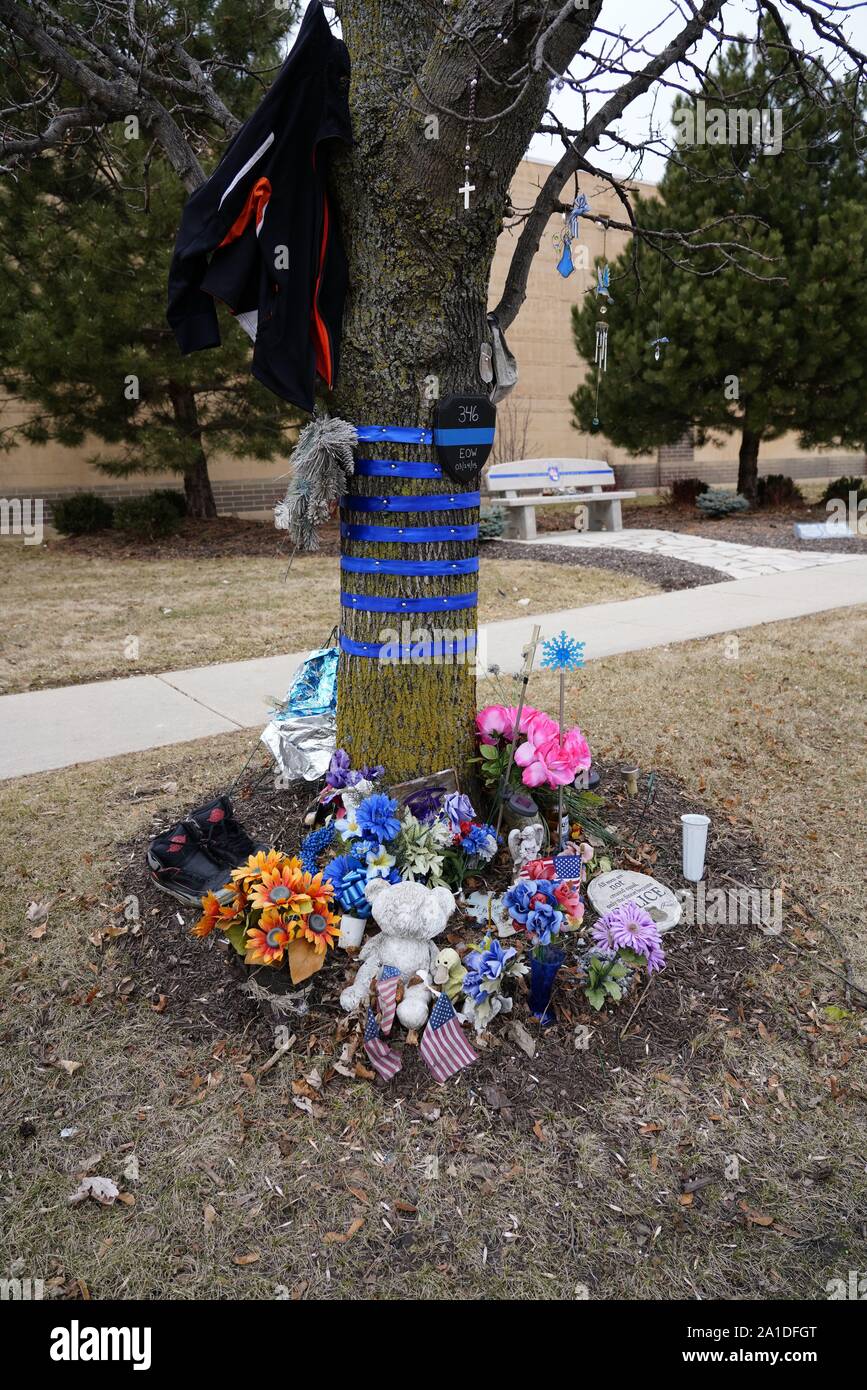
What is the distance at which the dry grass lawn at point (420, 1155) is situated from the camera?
210 centimetres

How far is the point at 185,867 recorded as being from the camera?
3240 millimetres

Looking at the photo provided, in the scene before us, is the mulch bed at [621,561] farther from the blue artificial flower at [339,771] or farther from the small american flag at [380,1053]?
the small american flag at [380,1053]

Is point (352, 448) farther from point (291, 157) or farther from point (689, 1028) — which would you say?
point (689, 1028)

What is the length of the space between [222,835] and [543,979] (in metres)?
1.25

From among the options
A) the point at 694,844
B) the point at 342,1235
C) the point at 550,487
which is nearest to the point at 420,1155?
the point at 342,1235

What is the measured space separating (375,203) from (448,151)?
0.26 m

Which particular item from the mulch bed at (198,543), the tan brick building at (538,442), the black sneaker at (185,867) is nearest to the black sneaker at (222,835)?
the black sneaker at (185,867)

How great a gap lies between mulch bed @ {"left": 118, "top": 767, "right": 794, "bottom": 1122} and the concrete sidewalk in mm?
1482

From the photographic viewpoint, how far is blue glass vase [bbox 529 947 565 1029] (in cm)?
265

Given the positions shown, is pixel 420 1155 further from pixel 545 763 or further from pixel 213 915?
pixel 545 763

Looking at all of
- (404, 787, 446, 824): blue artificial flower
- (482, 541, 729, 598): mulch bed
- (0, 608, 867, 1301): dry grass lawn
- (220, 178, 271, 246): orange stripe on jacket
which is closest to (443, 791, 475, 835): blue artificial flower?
(404, 787, 446, 824): blue artificial flower

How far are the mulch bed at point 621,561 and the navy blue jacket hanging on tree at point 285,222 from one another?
7.00m

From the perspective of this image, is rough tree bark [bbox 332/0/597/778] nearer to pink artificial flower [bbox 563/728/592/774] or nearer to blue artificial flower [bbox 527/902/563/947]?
pink artificial flower [bbox 563/728/592/774]
